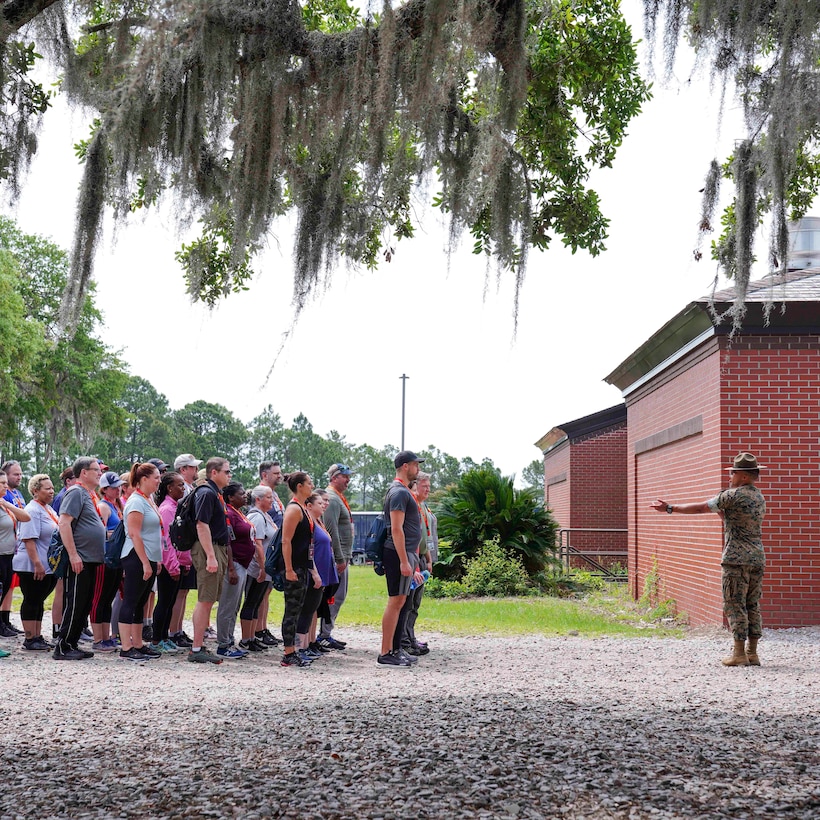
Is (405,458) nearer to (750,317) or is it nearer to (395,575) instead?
(395,575)

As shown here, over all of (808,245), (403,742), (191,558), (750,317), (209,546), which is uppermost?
(808,245)

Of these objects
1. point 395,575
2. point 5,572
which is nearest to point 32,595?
point 5,572

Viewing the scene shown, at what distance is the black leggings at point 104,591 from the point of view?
8.78 metres

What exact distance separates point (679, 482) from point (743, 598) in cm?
490

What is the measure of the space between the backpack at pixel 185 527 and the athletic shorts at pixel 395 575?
5.74 ft

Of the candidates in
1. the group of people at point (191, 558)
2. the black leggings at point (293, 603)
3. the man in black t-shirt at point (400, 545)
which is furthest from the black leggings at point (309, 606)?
the man in black t-shirt at point (400, 545)

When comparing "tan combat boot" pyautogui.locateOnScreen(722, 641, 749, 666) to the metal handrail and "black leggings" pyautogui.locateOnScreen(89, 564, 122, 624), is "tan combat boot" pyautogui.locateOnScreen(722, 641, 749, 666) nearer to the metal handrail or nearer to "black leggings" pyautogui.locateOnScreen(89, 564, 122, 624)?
"black leggings" pyautogui.locateOnScreen(89, 564, 122, 624)

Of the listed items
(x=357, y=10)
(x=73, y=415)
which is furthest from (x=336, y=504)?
(x=73, y=415)

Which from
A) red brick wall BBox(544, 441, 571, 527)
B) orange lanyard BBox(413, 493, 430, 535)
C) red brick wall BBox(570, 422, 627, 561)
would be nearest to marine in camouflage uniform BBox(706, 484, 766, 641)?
orange lanyard BBox(413, 493, 430, 535)

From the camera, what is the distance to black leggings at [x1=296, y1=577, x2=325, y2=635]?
28.7ft

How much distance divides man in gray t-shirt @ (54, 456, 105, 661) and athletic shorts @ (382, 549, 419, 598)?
2583mm

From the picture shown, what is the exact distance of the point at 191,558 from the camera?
866cm

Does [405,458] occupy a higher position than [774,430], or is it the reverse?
[774,430]

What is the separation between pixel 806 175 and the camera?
27.8ft
